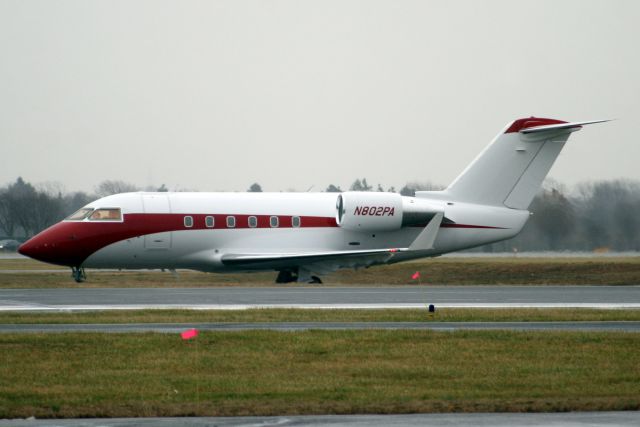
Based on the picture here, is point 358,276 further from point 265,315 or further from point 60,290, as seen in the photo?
point 265,315

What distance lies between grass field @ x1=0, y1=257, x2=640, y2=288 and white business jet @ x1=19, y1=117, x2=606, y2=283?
1362 mm

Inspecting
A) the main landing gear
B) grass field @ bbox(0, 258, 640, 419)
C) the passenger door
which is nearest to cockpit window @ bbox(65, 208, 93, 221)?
the passenger door

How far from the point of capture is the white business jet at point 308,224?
3684 cm

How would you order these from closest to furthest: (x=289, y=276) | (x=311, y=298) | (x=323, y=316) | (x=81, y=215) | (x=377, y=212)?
(x=323, y=316), (x=311, y=298), (x=81, y=215), (x=377, y=212), (x=289, y=276)

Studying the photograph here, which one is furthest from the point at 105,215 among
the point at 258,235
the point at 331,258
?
the point at 331,258

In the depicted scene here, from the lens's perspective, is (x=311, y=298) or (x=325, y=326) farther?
(x=311, y=298)

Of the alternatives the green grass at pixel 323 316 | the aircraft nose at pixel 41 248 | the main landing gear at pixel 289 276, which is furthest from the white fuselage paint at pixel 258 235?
the green grass at pixel 323 316

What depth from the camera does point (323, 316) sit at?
22.6m

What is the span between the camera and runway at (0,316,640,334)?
19.8m

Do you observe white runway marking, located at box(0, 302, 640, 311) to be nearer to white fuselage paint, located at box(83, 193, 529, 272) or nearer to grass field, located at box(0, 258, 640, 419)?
grass field, located at box(0, 258, 640, 419)

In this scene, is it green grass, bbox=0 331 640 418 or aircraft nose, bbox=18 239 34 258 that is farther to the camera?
aircraft nose, bbox=18 239 34 258

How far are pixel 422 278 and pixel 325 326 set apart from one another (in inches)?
1018

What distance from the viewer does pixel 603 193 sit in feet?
175

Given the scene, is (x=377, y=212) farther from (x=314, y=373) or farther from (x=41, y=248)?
(x=314, y=373)
